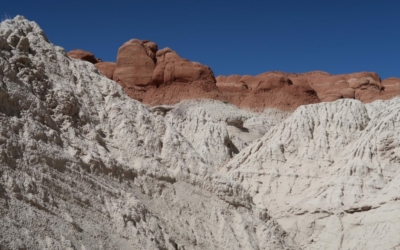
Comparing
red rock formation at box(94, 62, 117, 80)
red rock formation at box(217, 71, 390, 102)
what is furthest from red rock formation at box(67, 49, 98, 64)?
red rock formation at box(217, 71, 390, 102)

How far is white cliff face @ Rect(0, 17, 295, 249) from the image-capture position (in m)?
13.9

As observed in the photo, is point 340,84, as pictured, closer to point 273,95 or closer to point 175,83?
point 273,95

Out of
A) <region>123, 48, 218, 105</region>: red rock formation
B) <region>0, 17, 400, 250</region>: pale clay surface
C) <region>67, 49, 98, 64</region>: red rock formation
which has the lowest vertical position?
<region>0, 17, 400, 250</region>: pale clay surface

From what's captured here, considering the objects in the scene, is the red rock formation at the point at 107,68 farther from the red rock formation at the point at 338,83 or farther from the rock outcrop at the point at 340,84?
the red rock formation at the point at 338,83

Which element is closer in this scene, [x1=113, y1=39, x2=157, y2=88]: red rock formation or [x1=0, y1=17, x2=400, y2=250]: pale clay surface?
[x1=0, y1=17, x2=400, y2=250]: pale clay surface

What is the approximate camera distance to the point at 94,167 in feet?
53.6

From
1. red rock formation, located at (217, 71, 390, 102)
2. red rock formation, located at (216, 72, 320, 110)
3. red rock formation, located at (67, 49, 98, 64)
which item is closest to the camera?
red rock formation, located at (67, 49, 98, 64)

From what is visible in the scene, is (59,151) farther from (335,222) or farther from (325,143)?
(325,143)

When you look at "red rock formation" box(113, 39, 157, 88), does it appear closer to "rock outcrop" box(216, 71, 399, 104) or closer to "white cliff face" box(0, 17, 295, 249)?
"rock outcrop" box(216, 71, 399, 104)

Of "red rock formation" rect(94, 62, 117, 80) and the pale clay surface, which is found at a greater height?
"red rock formation" rect(94, 62, 117, 80)

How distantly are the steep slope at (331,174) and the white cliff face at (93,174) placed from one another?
22.7 feet

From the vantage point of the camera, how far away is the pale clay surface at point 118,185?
14172mm

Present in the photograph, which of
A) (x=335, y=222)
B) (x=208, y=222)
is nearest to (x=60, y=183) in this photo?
(x=208, y=222)

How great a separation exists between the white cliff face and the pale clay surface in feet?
0.10
